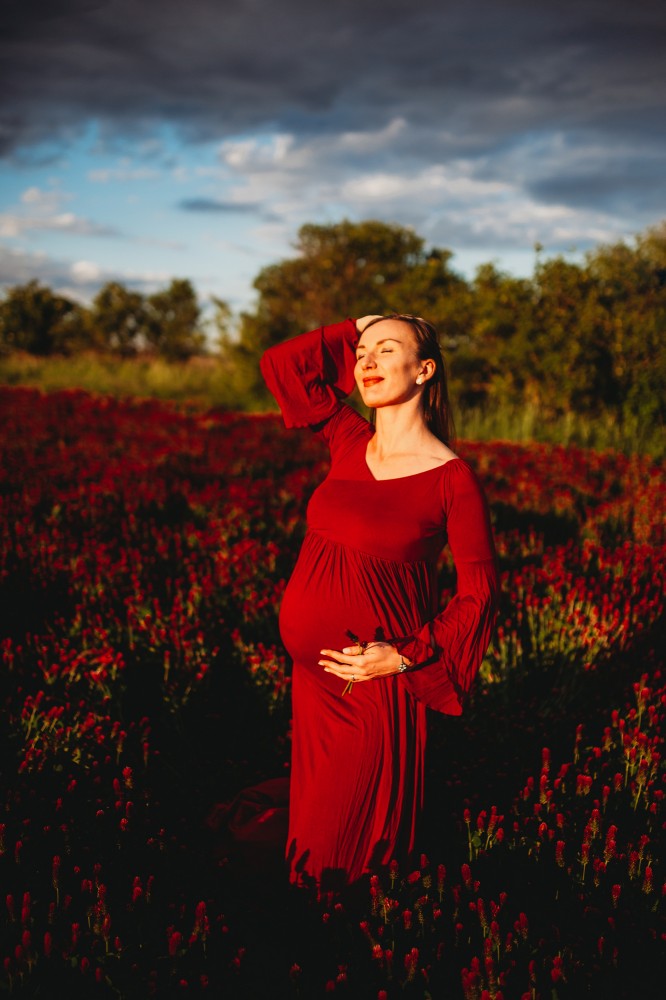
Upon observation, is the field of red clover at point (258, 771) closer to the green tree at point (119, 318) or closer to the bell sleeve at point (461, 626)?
the bell sleeve at point (461, 626)

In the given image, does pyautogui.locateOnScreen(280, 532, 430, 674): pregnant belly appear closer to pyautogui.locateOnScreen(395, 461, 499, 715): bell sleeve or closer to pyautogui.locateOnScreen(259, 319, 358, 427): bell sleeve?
pyautogui.locateOnScreen(395, 461, 499, 715): bell sleeve

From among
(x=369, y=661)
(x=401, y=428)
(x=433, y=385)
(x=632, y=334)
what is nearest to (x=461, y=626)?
(x=369, y=661)

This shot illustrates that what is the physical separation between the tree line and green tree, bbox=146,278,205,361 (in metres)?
11.0

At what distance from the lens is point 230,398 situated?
60.8 feet

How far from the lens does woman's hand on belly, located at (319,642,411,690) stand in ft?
6.88

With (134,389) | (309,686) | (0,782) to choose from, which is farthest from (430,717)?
(134,389)

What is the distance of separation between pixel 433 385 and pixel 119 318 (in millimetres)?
34951

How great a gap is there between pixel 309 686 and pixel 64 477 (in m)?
5.26

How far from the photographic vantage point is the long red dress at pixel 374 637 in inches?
83.8

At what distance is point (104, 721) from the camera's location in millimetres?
3359

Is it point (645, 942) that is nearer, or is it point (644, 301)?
point (645, 942)

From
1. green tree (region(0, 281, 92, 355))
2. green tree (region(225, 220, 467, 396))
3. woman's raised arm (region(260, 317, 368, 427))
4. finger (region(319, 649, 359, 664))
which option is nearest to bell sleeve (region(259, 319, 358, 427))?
woman's raised arm (region(260, 317, 368, 427))

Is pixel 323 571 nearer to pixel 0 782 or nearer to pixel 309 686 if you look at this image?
pixel 309 686

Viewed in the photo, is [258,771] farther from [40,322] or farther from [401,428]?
[40,322]
